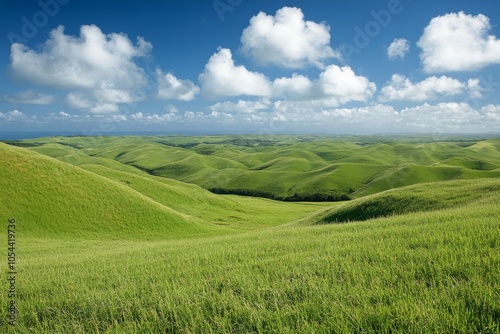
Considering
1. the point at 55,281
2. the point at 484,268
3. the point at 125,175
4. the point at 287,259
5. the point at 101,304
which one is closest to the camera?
the point at 484,268

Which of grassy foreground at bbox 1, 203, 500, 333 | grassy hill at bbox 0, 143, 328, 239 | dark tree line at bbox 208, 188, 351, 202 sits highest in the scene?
grassy foreground at bbox 1, 203, 500, 333

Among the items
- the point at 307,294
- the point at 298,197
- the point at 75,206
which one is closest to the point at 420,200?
the point at 307,294

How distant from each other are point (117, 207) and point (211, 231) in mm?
21287

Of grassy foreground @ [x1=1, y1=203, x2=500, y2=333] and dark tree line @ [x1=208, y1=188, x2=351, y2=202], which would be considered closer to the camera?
grassy foreground @ [x1=1, y1=203, x2=500, y2=333]

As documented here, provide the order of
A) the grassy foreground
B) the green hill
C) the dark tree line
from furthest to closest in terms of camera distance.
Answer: the dark tree line, the green hill, the grassy foreground

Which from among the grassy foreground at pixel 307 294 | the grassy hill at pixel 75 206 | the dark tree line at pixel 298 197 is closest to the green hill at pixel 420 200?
the grassy foreground at pixel 307 294

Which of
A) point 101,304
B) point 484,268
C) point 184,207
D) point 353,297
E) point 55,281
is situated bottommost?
point 184,207

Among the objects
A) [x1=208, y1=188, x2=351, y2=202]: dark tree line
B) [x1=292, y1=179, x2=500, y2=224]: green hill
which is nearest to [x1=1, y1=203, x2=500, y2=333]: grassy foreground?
[x1=292, y1=179, x2=500, y2=224]: green hill

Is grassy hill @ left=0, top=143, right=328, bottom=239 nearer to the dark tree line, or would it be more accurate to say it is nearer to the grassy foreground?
the grassy foreground

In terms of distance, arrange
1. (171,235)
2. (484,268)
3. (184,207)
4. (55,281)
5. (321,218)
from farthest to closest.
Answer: (184,207) → (171,235) → (321,218) → (55,281) → (484,268)

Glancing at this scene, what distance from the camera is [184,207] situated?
90.1 metres

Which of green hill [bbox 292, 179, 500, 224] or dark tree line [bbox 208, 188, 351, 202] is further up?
green hill [bbox 292, 179, 500, 224]

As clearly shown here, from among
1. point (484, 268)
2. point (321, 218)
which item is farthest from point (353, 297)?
point (321, 218)

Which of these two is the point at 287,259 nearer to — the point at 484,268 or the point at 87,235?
the point at 484,268
